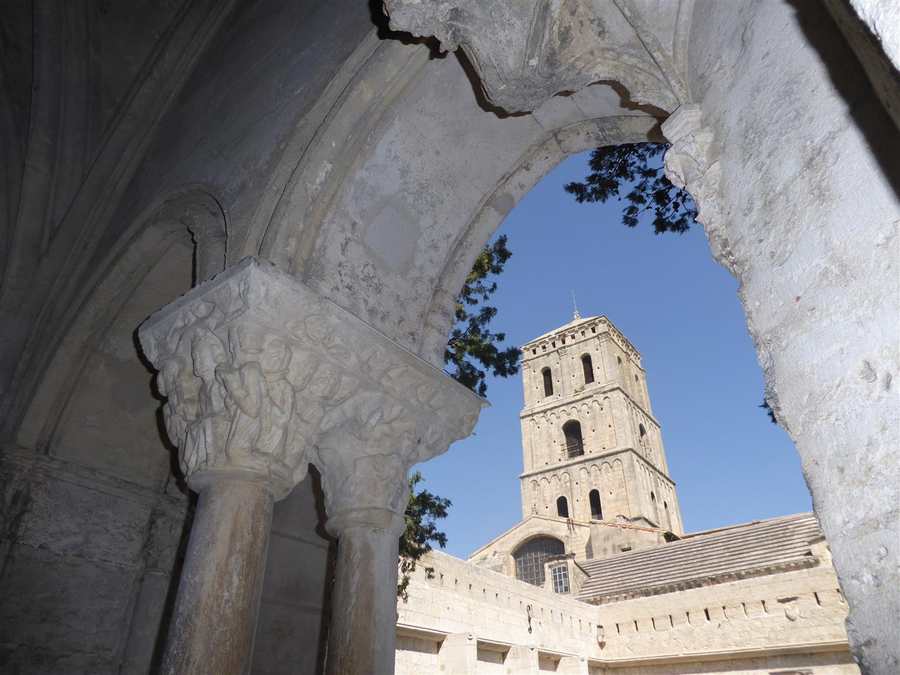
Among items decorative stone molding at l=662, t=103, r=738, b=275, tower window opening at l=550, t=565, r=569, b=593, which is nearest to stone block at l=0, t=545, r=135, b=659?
decorative stone molding at l=662, t=103, r=738, b=275

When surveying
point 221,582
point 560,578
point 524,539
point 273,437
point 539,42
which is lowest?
point 221,582

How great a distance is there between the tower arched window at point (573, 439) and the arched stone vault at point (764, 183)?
32.1m

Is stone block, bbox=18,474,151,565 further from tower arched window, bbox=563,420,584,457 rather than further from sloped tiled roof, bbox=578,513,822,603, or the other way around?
tower arched window, bbox=563,420,584,457

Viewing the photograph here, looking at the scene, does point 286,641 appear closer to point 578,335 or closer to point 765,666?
point 765,666

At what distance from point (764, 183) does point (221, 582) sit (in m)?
1.88

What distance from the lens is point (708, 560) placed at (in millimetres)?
17984

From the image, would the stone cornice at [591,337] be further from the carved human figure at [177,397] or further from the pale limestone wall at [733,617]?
the carved human figure at [177,397]

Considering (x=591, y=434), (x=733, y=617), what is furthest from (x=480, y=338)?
(x=591, y=434)

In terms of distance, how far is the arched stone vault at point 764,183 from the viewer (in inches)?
32.3

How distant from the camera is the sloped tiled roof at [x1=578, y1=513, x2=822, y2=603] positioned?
16031 mm

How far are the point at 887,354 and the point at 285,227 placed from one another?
211 centimetres

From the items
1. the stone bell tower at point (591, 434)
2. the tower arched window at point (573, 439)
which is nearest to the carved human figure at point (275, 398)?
the stone bell tower at point (591, 434)

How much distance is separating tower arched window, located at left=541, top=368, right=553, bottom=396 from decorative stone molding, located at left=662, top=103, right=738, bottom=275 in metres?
34.7

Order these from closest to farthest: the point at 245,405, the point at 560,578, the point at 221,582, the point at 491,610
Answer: the point at 221,582, the point at 245,405, the point at 491,610, the point at 560,578
